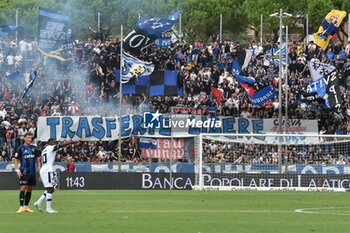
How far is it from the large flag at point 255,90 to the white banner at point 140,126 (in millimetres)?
1413

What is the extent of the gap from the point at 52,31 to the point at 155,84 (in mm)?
6307

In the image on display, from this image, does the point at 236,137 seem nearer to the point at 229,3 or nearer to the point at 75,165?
the point at 75,165

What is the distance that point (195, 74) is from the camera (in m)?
62.7

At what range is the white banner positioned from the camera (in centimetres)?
5709

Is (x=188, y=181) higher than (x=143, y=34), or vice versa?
(x=143, y=34)

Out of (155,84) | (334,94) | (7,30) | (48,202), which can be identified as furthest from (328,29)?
(48,202)

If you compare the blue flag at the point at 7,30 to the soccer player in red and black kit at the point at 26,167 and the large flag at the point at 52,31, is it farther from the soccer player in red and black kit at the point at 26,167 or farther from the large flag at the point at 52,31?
the soccer player in red and black kit at the point at 26,167

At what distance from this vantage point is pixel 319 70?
203 ft

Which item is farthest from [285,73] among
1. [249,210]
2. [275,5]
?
[275,5]

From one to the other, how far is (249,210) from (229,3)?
73.7 m

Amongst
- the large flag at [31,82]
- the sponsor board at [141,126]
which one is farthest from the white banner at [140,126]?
the large flag at [31,82]

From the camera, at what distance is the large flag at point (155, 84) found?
6038cm

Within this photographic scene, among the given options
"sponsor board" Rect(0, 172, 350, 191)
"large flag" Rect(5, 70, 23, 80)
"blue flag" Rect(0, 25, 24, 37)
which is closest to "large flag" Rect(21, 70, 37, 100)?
"large flag" Rect(5, 70, 23, 80)

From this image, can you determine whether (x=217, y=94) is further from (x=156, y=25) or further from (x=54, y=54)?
(x=54, y=54)
